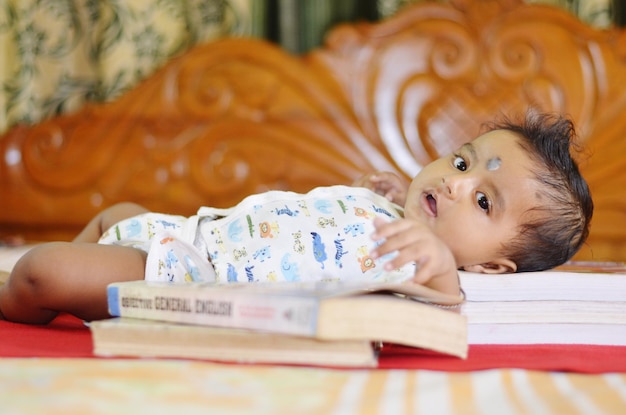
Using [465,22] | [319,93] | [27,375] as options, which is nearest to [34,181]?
[319,93]

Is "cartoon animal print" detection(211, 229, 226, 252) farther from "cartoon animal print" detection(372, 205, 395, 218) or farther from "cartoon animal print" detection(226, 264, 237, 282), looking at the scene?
"cartoon animal print" detection(372, 205, 395, 218)

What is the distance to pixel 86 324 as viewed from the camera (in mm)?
1021

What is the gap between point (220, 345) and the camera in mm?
720

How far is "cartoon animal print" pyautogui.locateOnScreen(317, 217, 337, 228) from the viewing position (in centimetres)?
109

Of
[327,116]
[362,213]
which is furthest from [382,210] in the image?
[327,116]

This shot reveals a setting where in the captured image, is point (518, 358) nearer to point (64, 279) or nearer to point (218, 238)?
point (218, 238)

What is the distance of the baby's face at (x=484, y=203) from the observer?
109 cm

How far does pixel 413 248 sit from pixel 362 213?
0.30 metres

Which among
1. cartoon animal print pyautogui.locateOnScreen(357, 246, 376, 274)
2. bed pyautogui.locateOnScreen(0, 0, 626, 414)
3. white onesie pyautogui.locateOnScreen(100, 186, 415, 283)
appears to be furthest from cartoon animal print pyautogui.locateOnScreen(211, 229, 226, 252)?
bed pyautogui.locateOnScreen(0, 0, 626, 414)

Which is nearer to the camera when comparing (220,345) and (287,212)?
(220,345)

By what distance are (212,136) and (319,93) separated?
0.31 metres

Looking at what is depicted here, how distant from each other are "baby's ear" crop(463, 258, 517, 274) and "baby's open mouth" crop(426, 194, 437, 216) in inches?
4.2

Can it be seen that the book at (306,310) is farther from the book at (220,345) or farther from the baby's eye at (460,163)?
the baby's eye at (460,163)

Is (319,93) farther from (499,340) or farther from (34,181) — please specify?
(499,340)
